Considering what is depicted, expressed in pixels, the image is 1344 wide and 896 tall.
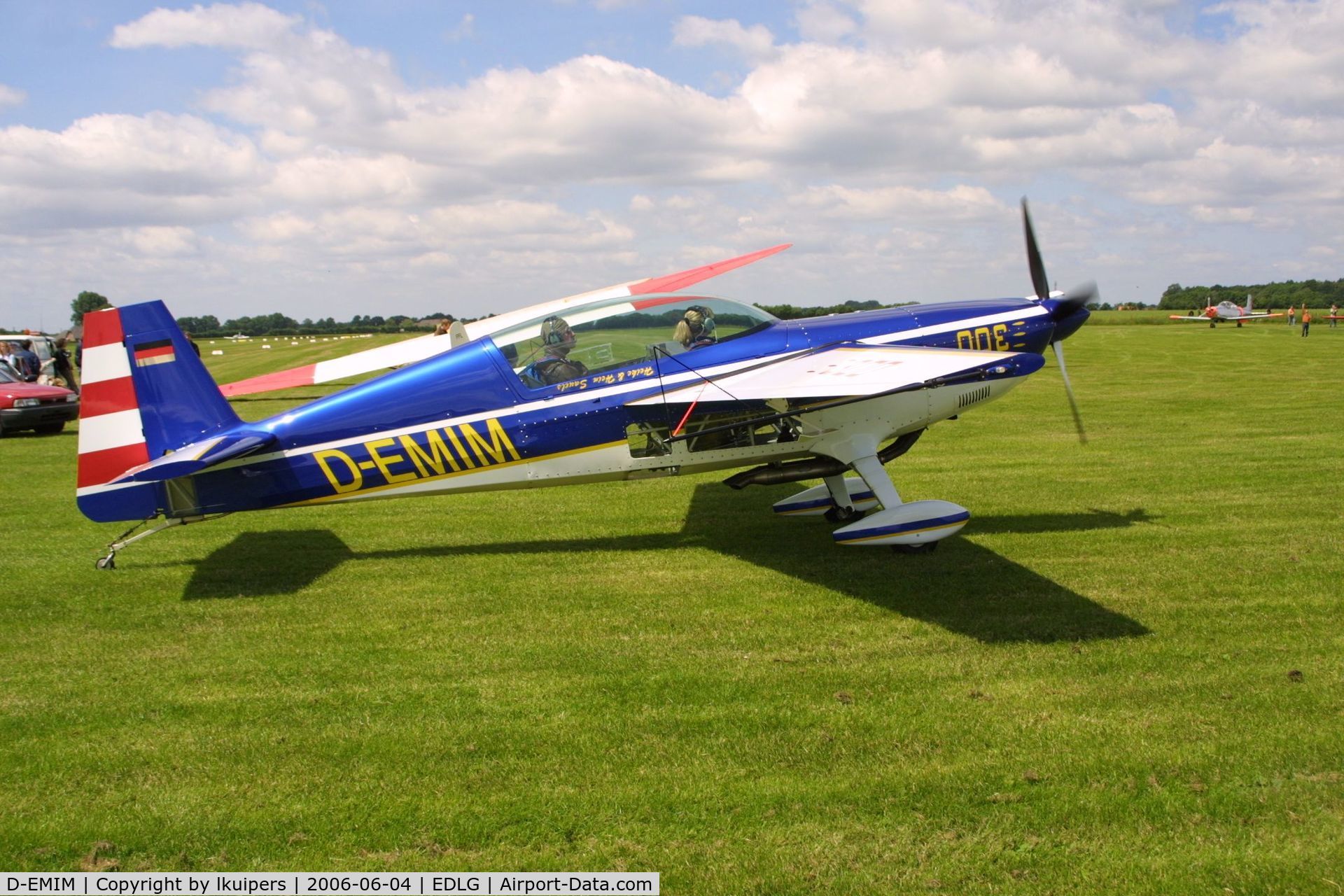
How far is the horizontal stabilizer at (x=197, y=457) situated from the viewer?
259 inches

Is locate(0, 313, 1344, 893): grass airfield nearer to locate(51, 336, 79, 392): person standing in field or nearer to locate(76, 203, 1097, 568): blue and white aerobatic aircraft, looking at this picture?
locate(76, 203, 1097, 568): blue and white aerobatic aircraft

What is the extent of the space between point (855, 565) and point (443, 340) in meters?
5.34

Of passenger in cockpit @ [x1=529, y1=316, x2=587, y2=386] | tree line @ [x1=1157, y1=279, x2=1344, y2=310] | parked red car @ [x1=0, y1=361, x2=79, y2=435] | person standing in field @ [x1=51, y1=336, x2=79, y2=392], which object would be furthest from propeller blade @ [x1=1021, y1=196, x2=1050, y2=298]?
Result: tree line @ [x1=1157, y1=279, x2=1344, y2=310]

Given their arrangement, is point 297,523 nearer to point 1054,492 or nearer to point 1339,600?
point 1054,492

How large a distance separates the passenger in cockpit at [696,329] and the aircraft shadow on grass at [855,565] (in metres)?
1.73

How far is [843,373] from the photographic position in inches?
269

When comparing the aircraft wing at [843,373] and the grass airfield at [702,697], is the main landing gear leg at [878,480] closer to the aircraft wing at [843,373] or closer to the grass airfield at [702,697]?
the grass airfield at [702,697]

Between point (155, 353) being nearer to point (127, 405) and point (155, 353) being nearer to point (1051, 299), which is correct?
point (127, 405)

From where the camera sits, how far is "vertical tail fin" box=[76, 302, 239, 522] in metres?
7.14

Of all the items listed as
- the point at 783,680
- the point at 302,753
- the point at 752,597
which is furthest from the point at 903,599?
the point at 302,753

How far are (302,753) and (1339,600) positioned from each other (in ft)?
20.4

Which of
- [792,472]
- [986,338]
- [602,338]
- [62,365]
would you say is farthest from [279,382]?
[62,365]

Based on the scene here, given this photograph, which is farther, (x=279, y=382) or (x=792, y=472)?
(x=279, y=382)

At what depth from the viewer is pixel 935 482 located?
1033 centimetres
